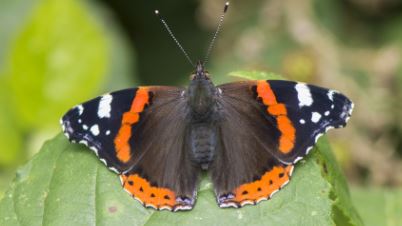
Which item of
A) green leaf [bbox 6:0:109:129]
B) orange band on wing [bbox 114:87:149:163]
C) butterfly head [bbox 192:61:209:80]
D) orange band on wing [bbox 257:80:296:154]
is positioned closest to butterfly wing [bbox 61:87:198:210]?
orange band on wing [bbox 114:87:149:163]

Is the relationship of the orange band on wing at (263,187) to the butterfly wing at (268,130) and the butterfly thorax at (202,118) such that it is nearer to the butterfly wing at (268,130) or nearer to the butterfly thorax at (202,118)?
the butterfly wing at (268,130)

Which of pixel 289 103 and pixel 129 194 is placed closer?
pixel 129 194

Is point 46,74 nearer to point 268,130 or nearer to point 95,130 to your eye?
point 95,130

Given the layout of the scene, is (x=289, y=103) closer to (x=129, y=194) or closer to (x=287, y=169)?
(x=287, y=169)

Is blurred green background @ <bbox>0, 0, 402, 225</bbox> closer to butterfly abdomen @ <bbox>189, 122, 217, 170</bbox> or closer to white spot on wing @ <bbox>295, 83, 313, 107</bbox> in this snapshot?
white spot on wing @ <bbox>295, 83, 313, 107</bbox>

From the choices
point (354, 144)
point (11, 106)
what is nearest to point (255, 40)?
point (354, 144)

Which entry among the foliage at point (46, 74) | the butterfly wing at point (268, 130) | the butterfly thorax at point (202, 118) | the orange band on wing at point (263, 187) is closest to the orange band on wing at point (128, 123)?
the butterfly thorax at point (202, 118)
